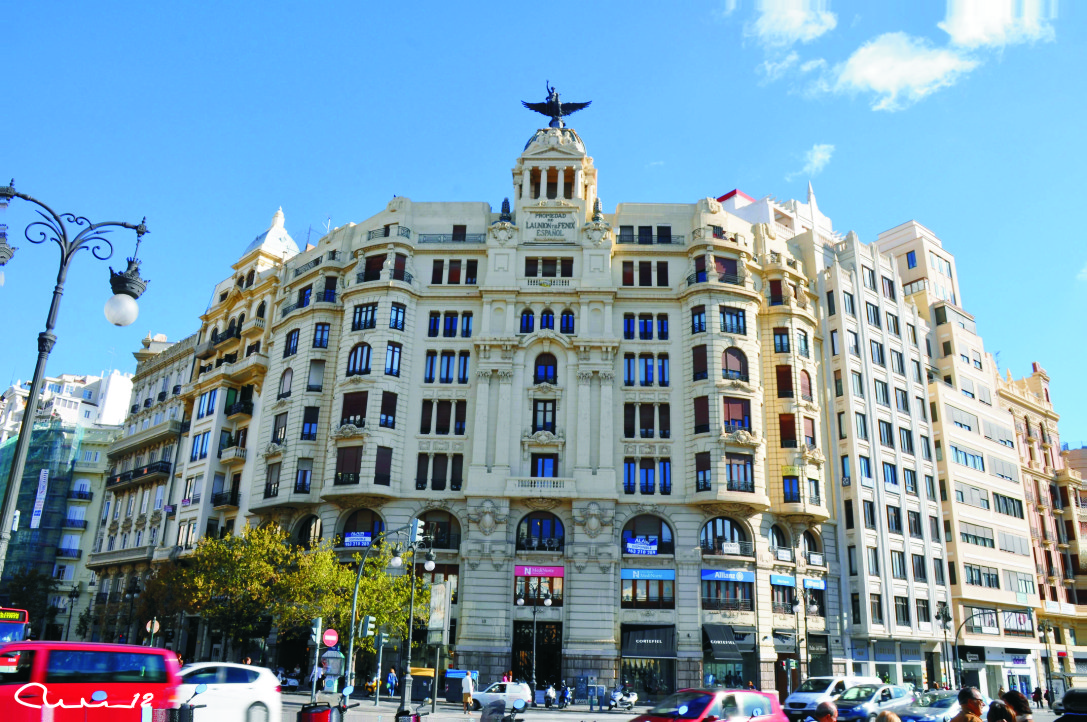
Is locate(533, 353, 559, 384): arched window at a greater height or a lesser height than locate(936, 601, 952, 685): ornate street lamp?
greater

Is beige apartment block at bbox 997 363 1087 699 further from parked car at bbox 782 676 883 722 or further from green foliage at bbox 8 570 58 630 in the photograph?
green foliage at bbox 8 570 58 630

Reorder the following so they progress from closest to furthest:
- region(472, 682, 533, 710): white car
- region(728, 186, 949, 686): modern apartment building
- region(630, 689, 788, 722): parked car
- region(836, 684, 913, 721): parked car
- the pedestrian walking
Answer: region(630, 689, 788, 722): parked car → region(836, 684, 913, 721): parked car → the pedestrian walking → region(472, 682, 533, 710): white car → region(728, 186, 949, 686): modern apartment building

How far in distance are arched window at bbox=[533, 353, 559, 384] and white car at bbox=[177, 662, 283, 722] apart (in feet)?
103

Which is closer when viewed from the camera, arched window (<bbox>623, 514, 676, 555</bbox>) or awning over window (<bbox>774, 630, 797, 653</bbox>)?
awning over window (<bbox>774, 630, 797, 653</bbox>)

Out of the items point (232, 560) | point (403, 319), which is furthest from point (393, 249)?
point (232, 560)

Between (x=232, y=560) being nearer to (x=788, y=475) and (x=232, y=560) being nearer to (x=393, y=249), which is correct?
(x=393, y=249)

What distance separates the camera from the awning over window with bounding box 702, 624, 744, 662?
44.4 meters

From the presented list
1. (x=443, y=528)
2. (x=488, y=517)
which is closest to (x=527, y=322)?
(x=488, y=517)

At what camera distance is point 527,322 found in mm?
52469

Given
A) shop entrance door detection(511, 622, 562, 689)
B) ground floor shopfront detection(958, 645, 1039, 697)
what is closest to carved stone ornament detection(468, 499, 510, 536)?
shop entrance door detection(511, 622, 562, 689)

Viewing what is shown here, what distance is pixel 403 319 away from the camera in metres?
52.7

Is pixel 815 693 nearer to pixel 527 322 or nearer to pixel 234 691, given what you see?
pixel 234 691

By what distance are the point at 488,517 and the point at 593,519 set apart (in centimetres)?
582

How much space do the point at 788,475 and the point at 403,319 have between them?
24886 mm
